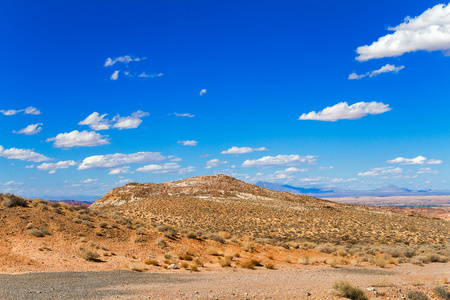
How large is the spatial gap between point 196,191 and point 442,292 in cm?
6913

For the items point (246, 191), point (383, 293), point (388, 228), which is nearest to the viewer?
point (383, 293)

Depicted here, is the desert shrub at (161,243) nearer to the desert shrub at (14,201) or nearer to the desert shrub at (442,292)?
the desert shrub at (14,201)

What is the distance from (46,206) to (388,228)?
138ft

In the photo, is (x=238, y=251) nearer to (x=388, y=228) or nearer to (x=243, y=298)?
(x=243, y=298)

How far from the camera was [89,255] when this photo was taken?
21766 millimetres

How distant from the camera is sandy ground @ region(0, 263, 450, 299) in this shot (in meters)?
13.7

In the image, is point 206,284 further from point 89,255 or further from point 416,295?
point 89,255

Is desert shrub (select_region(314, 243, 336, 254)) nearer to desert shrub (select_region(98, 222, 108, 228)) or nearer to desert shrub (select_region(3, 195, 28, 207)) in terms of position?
desert shrub (select_region(98, 222, 108, 228))

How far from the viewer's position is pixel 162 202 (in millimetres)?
62344

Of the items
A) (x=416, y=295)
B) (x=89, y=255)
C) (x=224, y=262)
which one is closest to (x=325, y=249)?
(x=224, y=262)

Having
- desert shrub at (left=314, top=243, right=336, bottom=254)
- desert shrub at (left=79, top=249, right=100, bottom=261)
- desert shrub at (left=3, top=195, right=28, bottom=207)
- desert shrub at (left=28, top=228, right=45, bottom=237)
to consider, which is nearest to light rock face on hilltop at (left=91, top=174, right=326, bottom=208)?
desert shrub at (left=3, top=195, right=28, bottom=207)

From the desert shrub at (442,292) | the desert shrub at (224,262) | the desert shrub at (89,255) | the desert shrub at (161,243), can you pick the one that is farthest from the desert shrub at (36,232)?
the desert shrub at (442,292)

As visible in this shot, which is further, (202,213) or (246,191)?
(246,191)

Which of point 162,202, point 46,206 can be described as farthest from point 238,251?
point 162,202
